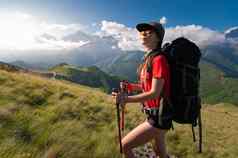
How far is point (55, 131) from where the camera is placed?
30.3 ft

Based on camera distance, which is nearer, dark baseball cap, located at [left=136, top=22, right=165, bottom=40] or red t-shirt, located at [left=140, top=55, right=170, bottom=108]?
red t-shirt, located at [left=140, top=55, right=170, bottom=108]

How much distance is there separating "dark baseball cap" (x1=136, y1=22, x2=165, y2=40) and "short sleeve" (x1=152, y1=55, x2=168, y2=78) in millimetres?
576

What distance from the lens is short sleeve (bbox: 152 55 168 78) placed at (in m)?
4.84

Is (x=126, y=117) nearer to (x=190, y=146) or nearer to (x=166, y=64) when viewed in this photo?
(x=190, y=146)

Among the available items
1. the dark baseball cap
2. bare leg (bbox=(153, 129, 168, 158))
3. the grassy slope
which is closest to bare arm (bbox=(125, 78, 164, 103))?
bare leg (bbox=(153, 129, 168, 158))

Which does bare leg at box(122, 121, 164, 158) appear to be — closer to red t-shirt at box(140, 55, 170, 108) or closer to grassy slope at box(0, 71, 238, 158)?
red t-shirt at box(140, 55, 170, 108)

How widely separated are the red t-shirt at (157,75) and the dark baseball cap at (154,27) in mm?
574

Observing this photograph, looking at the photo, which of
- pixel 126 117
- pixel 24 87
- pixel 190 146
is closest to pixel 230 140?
pixel 190 146

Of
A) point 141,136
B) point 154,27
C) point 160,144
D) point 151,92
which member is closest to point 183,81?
point 151,92

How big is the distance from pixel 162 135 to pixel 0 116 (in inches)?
248

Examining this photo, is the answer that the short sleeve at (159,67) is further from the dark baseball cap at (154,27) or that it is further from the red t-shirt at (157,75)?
the dark baseball cap at (154,27)

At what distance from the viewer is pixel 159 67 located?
4871 mm

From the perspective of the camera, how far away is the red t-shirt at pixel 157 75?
4.86 meters

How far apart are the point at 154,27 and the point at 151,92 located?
1200 mm
